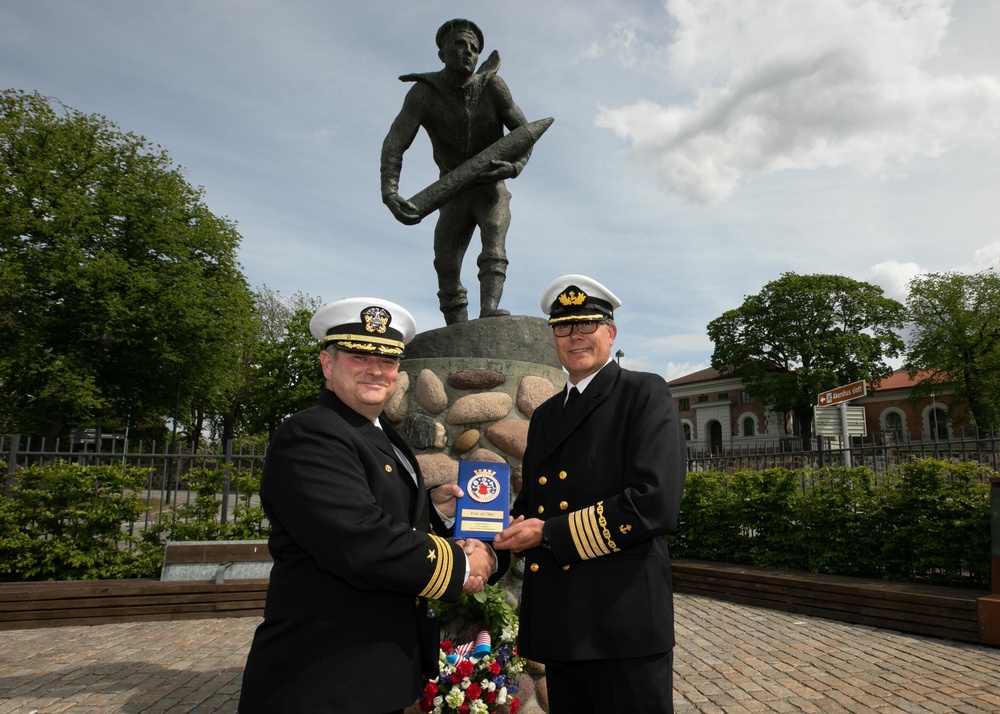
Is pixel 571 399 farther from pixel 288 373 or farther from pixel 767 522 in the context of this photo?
pixel 288 373

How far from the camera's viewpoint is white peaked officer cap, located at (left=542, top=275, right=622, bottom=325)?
2.61 meters

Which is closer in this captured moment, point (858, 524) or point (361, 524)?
point (361, 524)

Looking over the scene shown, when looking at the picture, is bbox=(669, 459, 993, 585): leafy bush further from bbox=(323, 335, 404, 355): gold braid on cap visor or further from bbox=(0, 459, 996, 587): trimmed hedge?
bbox=(323, 335, 404, 355): gold braid on cap visor

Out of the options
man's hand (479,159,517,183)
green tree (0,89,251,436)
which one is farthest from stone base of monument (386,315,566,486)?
green tree (0,89,251,436)

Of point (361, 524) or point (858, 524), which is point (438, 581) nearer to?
point (361, 524)

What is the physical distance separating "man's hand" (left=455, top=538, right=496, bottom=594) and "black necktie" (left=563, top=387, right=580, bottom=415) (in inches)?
24.9

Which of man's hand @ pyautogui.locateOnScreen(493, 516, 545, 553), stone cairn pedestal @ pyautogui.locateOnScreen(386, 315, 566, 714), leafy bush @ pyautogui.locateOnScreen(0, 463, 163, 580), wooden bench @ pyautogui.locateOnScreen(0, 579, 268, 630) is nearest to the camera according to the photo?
man's hand @ pyautogui.locateOnScreen(493, 516, 545, 553)

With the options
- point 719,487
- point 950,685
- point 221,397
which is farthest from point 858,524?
point 221,397

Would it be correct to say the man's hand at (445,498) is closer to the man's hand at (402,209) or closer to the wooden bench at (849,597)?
the man's hand at (402,209)

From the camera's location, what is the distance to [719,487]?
9.45m

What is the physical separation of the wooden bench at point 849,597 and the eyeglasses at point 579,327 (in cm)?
569

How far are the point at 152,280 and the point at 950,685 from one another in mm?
25274

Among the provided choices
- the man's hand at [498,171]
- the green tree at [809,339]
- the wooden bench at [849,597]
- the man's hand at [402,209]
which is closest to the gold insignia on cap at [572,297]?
the man's hand at [498,171]

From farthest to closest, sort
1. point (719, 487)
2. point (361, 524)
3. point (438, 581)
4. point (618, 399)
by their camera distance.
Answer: point (719, 487) < point (618, 399) < point (438, 581) < point (361, 524)
